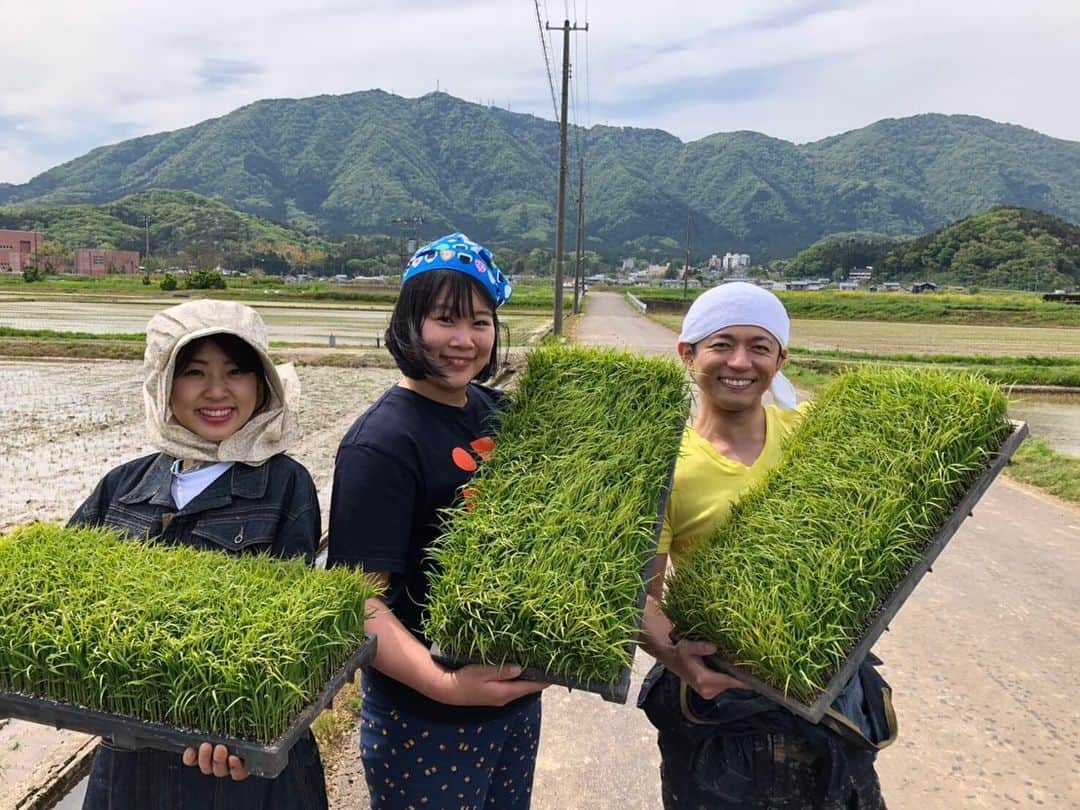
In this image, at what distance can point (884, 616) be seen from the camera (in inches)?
56.1

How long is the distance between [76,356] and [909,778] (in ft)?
65.6

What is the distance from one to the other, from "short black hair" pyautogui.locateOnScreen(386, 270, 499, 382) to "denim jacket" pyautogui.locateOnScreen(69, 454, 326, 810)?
45cm

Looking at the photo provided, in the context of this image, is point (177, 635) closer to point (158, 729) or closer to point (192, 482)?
point (158, 729)

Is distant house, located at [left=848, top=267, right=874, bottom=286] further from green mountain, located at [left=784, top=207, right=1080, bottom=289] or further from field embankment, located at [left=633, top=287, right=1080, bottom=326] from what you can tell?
field embankment, located at [left=633, top=287, right=1080, bottom=326]

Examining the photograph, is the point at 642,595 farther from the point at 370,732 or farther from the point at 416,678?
the point at 370,732

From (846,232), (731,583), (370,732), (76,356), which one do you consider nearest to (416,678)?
(370,732)

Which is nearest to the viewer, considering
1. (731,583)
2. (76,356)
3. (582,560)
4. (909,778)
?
(582,560)

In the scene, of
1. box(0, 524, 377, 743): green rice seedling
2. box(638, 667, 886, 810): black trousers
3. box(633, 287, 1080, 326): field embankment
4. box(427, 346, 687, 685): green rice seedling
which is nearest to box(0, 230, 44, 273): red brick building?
box(633, 287, 1080, 326): field embankment

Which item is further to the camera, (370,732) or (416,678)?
(370,732)

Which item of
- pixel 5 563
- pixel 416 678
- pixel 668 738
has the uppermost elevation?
pixel 5 563

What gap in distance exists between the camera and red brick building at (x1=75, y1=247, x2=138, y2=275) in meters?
86.6

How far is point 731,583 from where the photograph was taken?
58.7 inches

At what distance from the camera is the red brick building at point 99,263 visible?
8656cm

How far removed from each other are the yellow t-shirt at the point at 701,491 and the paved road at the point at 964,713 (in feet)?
1.21
